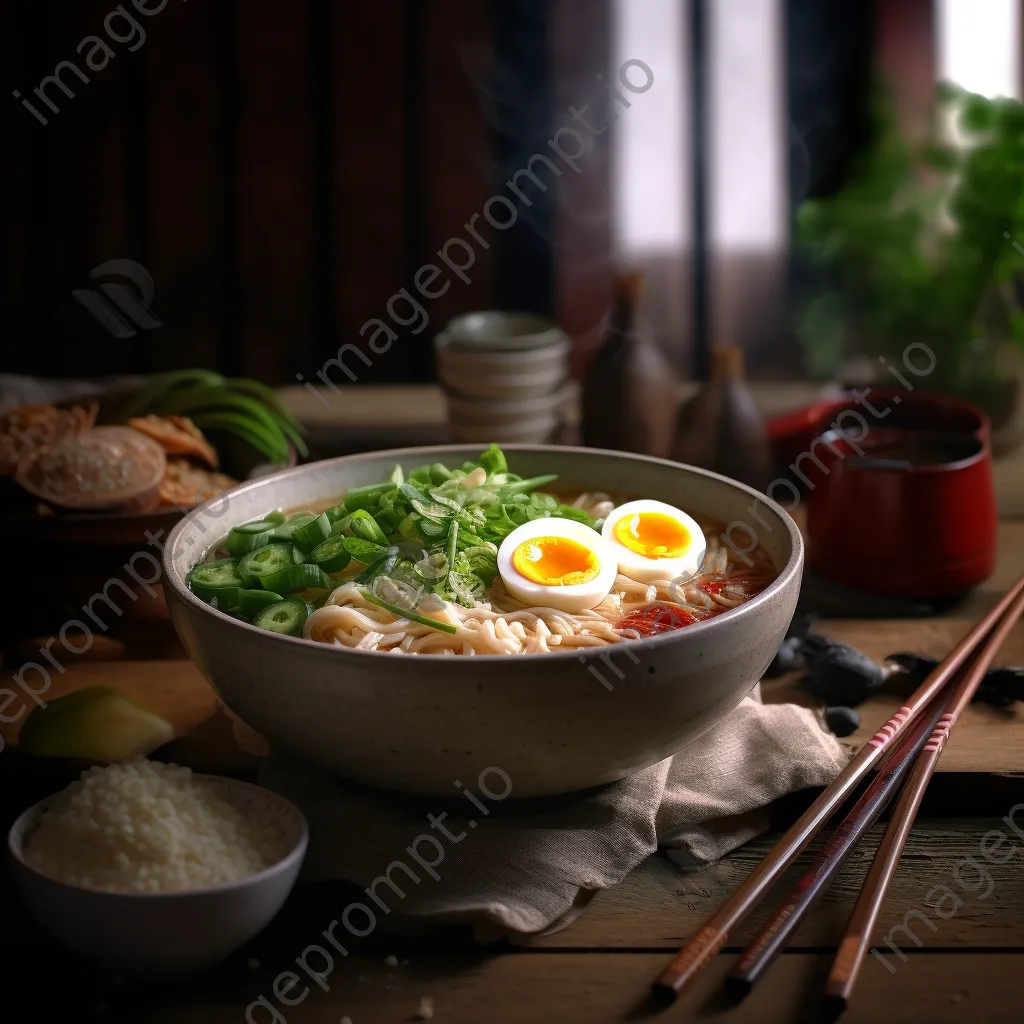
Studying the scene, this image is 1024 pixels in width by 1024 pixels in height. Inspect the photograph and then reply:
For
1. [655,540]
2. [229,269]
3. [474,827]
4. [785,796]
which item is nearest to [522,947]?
[474,827]

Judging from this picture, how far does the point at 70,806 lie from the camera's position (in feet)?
4.67

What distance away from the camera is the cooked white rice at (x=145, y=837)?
1.33 meters

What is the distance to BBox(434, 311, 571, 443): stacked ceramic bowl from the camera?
2854 mm

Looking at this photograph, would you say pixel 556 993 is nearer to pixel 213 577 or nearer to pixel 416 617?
pixel 416 617

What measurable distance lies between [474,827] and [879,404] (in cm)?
142

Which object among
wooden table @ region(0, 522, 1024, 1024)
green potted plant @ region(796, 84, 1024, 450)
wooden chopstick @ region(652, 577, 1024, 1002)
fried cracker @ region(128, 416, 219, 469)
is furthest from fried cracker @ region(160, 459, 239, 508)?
green potted plant @ region(796, 84, 1024, 450)

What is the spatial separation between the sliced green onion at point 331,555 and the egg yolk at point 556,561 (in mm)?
236

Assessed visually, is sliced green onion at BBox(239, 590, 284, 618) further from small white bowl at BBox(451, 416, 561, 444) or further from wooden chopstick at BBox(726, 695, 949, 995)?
small white bowl at BBox(451, 416, 561, 444)

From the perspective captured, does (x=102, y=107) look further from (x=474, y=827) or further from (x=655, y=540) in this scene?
(x=474, y=827)

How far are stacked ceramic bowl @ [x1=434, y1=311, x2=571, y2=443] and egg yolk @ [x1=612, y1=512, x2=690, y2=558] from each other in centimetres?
100

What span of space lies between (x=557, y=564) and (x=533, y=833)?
16.0 inches

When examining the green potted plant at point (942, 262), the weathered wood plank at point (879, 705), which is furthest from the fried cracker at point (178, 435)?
the green potted plant at point (942, 262)

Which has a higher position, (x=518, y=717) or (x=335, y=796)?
(x=518, y=717)

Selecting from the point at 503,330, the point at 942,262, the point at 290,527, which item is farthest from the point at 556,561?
the point at 942,262
